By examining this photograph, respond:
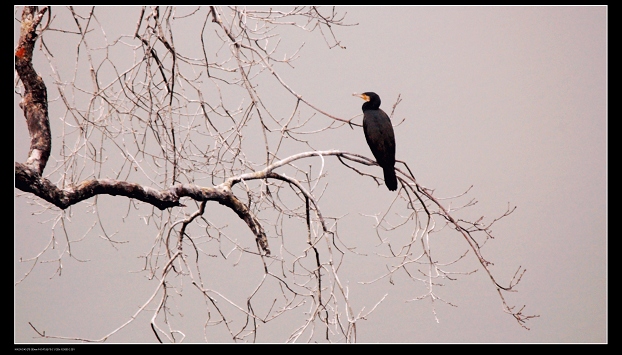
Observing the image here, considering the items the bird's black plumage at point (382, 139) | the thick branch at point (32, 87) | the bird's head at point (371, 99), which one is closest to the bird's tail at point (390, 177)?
the bird's black plumage at point (382, 139)

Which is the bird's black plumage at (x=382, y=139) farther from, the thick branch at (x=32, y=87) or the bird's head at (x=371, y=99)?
the thick branch at (x=32, y=87)

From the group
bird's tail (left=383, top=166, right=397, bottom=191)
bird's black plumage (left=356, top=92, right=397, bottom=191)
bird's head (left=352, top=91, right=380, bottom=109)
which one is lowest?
bird's tail (left=383, top=166, right=397, bottom=191)

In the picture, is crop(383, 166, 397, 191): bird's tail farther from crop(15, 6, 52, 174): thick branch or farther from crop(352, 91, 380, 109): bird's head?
crop(15, 6, 52, 174): thick branch

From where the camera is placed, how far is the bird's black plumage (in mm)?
3342

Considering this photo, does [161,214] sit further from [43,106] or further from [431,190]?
[431,190]

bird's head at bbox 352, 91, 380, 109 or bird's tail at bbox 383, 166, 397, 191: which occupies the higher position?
bird's head at bbox 352, 91, 380, 109

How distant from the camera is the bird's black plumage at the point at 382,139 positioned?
11.0 ft

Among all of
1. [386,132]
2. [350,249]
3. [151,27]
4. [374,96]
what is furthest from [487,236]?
[151,27]

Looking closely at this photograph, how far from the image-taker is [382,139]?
342 cm

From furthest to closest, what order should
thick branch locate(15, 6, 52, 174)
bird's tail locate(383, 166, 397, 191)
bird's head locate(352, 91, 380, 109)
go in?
bird's head locate(352, 91, 380, 109), bird's tail locate(383, 166, 397, 191), thick branch locate(15, 6, 52, 174)

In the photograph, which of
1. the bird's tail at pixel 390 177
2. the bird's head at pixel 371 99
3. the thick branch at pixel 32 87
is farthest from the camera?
the bird's head at pixel 371 99

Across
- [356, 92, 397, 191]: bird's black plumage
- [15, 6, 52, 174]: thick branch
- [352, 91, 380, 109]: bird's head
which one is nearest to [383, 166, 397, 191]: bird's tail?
[356, 92, 397, 191]: bird's black plumage

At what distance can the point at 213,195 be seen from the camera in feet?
8.57

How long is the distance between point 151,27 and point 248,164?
0.68 m
